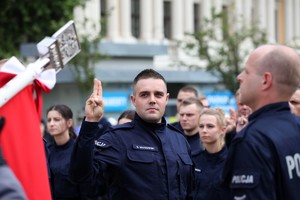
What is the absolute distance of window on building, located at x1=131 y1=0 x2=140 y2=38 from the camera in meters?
39.5

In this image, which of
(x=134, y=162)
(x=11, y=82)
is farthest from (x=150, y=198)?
(x=11, y=82)

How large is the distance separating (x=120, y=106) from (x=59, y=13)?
13.1ft

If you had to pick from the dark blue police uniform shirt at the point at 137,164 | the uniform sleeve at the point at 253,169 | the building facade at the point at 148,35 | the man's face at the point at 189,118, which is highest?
the uniform sleeve at the point at 253,169

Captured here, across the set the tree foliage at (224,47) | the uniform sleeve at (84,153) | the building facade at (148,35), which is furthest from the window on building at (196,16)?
the uniform sleeve at (84,153)

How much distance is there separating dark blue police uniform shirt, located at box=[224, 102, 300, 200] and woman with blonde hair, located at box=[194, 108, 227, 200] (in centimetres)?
362

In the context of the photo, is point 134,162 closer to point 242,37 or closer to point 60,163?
point 60,163

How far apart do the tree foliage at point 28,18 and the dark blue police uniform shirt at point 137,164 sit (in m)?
22.2

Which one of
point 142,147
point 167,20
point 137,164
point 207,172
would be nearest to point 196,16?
point 167,20

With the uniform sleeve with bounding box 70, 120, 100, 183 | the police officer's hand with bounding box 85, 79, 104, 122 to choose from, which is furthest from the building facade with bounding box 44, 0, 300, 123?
the police officer's hand with bounding box 85, 79, 104, 122

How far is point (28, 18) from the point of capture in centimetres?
2959

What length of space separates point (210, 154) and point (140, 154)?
2434mm

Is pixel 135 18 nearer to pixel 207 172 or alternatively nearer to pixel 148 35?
pixel 148 35

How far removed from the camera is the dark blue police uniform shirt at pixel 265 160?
178 inches

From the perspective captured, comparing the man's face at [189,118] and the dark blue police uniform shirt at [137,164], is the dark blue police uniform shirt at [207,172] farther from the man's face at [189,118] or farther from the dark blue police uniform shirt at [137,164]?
the dark blue police uniform shirt at [137,164]
